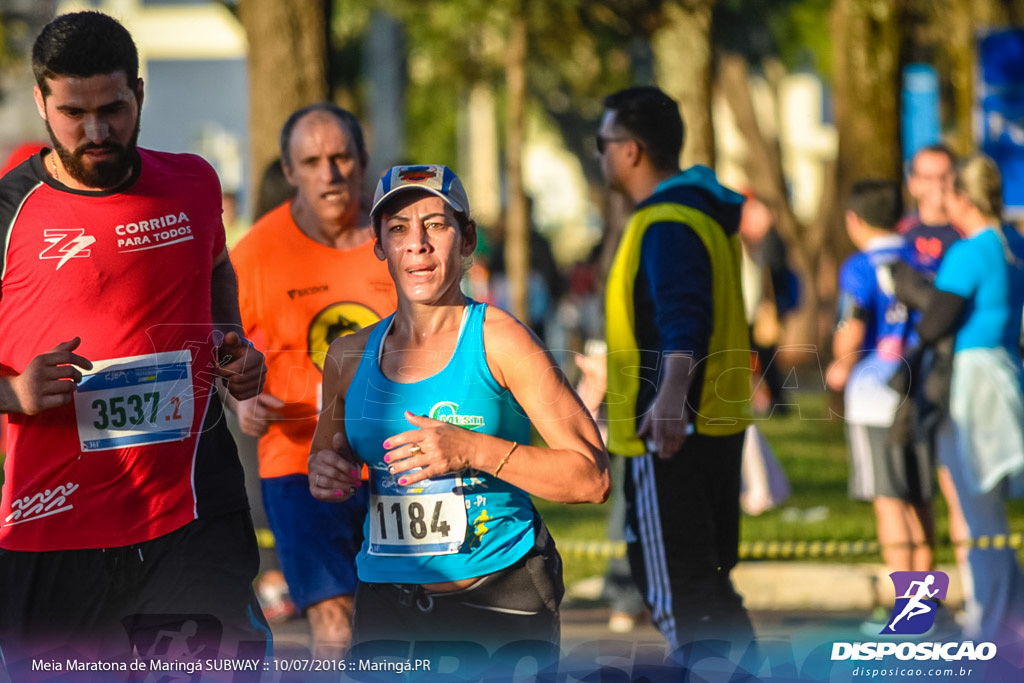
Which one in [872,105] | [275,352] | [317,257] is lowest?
[275,352]

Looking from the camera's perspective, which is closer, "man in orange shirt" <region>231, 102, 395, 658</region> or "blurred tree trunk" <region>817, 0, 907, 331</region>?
"man in orange shirt" <region>231, 102, 395, 658</region>

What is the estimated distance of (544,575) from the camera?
414cm

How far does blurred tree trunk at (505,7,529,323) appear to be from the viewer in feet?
65.8

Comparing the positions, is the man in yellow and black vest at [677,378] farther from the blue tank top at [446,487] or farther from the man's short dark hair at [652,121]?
the blue tank top at [446,487]

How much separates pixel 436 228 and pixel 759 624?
4.39 meters

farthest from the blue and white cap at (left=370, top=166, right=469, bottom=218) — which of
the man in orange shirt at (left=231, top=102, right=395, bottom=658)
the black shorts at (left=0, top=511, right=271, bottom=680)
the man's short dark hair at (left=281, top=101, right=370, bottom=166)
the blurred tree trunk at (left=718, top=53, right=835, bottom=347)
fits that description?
the blurred tree trunk at (left=718, top=53, right=835, bottom=347)

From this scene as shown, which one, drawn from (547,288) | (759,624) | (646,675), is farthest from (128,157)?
(547,288)

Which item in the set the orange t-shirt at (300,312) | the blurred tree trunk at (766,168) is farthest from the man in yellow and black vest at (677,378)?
the blurred tree trunk at (766,168)

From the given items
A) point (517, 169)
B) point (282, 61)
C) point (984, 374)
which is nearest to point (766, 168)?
point (517, 169)

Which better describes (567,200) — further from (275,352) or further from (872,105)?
(275,352)

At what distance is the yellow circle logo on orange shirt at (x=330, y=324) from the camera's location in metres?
5.77

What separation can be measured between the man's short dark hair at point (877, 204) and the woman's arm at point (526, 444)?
162 inches

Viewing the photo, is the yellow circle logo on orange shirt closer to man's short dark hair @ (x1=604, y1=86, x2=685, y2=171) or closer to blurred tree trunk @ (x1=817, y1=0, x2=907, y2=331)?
man's short dark hair @ (x1=604, y1=86, x2=685, y2=171)

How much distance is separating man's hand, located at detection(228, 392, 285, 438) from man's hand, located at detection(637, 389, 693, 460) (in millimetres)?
1397
